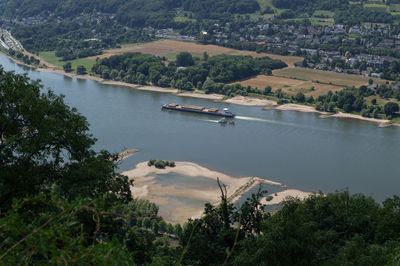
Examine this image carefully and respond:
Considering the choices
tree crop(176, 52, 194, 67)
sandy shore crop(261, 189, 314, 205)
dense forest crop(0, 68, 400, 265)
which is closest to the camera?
dense forest crop(0, 68, 400, 265)

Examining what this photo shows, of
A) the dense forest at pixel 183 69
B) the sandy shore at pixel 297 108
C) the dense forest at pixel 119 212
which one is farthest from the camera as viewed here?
the dense forest at pixel 183 69

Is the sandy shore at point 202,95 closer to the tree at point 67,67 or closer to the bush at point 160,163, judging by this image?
the tree at point 67,67

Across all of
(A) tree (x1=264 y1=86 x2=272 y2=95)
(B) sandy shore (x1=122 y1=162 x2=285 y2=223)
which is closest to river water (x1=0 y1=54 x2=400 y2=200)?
(B) sandy shore (x1=122 y1=162 x2=285 y2=223)

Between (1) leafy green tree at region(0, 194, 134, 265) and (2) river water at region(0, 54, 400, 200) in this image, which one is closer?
(1) leafy green tree at region(0, 194, 134, 265)

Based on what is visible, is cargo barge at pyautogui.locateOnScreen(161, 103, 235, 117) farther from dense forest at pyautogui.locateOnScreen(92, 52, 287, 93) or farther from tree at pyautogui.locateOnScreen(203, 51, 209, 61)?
tree at pyautogui.locateOnScreen(203, 51, 209, 61)

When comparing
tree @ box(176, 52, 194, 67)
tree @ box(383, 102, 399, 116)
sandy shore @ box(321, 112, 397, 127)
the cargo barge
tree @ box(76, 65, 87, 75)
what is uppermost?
tree @ box(176, 52, 194, 67)

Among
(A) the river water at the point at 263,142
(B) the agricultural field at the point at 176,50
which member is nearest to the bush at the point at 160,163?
(A) the river water at the point at 263,142
